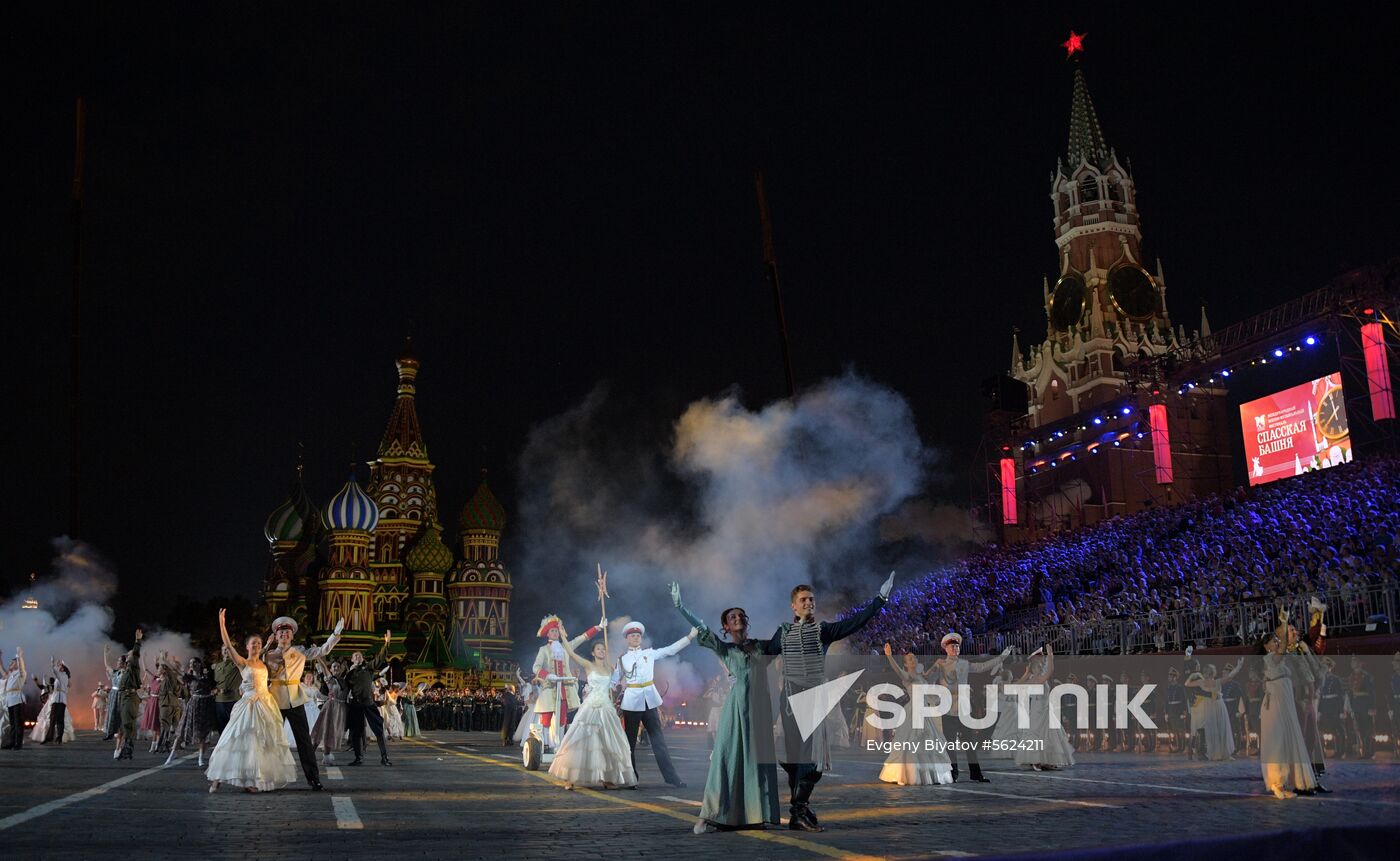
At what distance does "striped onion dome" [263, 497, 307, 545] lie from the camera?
98188 mm

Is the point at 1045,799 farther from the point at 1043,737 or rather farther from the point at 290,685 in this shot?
the point at 290,685

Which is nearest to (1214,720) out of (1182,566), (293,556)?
(1182,566)

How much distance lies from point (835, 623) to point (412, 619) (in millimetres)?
86203

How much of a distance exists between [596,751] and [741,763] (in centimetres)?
487

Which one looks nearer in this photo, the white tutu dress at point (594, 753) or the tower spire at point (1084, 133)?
the white tutu dress at point (594, 753)

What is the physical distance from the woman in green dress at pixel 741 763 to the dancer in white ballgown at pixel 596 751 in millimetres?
4470

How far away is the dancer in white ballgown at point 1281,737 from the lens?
12.0 metres

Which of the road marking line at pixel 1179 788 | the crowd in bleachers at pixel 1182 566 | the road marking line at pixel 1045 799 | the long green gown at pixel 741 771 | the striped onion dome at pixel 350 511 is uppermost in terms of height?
the striped onion dome at pixel 350 511

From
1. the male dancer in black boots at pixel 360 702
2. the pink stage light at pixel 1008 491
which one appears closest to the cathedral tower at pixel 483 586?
the pink stage light at pixel 1008 491

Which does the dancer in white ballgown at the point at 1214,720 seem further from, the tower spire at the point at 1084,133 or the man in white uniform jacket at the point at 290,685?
the tower spire at the point at 1084,133

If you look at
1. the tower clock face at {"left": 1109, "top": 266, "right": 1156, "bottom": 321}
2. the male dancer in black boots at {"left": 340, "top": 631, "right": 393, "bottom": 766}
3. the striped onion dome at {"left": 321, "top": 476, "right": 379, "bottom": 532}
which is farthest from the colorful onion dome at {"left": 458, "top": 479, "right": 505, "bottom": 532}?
the male dancer in black boots at {"left": 340, "top": 631, "right": 393, "bottom": 766}

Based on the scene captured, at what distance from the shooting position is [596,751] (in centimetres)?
1330

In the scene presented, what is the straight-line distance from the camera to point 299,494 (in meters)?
100

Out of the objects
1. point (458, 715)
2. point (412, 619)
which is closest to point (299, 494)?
point (412, 619)
